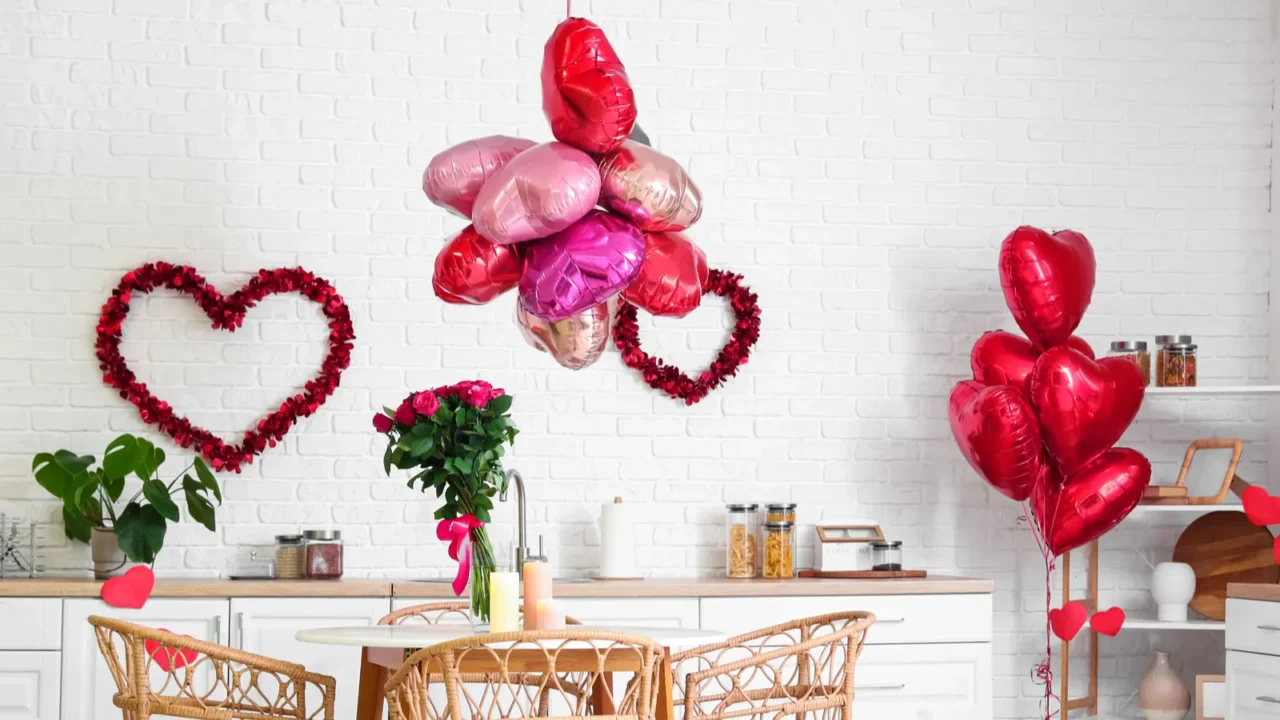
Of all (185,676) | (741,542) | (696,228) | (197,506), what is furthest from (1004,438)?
(197,506)

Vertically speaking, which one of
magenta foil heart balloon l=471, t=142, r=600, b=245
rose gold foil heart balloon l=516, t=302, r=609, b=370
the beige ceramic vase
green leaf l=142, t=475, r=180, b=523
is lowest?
the beige ceramic vase

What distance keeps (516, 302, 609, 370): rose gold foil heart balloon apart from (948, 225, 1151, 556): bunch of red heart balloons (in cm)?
132

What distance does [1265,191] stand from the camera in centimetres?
467

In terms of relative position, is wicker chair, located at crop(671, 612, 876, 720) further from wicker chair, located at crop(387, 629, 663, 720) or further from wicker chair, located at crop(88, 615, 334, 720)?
wicker chair, located at crop(88, 615, 334, 720)

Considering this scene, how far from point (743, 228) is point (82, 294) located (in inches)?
84.0

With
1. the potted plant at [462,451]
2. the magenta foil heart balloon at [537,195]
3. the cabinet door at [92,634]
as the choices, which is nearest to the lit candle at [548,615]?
the potted plant at [462,451]

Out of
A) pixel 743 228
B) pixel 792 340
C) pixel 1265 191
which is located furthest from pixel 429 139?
pixel 1265 191

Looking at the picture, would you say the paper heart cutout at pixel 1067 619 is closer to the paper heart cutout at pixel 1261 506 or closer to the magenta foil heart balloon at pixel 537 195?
the paper heart cutout at pixel 1261 506

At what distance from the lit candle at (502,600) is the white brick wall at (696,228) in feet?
5.19

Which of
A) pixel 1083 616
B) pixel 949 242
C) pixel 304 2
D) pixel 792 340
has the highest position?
pixel 304 2

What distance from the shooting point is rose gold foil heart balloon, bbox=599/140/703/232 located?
2668 mm

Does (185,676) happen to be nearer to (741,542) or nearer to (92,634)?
(92,634)

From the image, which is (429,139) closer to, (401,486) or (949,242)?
(401,486)

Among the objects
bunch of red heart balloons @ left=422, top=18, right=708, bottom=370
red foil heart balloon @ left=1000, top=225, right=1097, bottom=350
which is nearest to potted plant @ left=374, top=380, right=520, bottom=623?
bunch of red heart balloons @ left=422, top=18, right=708, bottom=370
